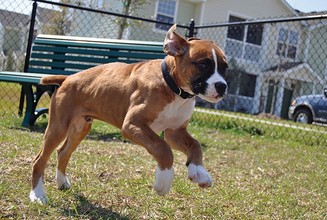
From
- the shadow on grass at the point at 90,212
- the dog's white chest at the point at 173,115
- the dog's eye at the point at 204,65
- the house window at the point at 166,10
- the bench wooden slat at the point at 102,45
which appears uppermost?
the house window at the point at 166,10

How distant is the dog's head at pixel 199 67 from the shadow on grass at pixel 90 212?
2.87 ft

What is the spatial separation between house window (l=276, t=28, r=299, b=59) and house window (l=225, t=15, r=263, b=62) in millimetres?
980

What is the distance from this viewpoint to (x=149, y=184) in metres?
3.70

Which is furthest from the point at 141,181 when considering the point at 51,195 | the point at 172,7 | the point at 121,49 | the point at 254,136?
the point at 172,7

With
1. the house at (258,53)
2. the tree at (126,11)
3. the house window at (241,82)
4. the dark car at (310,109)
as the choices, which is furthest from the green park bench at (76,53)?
the house at (258,53)

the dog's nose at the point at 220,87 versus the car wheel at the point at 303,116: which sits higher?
the dog's nose at the point at 220,87

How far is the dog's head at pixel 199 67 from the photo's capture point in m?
2.66

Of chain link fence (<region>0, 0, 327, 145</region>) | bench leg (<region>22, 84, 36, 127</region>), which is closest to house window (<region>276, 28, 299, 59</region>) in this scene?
chain link fence (<region>0, 0, 327, 145</region>)

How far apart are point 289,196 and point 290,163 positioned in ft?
5.81

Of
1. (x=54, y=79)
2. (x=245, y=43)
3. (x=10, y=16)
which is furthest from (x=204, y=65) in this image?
(x=245, y=43)

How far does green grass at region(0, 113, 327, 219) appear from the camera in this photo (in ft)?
9.62

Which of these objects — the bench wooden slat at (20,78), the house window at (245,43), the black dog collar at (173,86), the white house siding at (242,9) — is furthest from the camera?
the white house siding at (242,9)

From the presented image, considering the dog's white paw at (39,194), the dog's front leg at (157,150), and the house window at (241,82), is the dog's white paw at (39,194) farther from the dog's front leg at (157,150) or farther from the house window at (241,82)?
the house window at (241,82)

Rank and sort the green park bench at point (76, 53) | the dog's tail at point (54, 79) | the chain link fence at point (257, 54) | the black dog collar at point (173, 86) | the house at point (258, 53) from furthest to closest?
the house at point (258, 53) < the chain link fence at point (257, 54) < the green park bench at point (76, 53) < the dog's tail at point (54, 79) < the black dog collar at point (173, 86)
